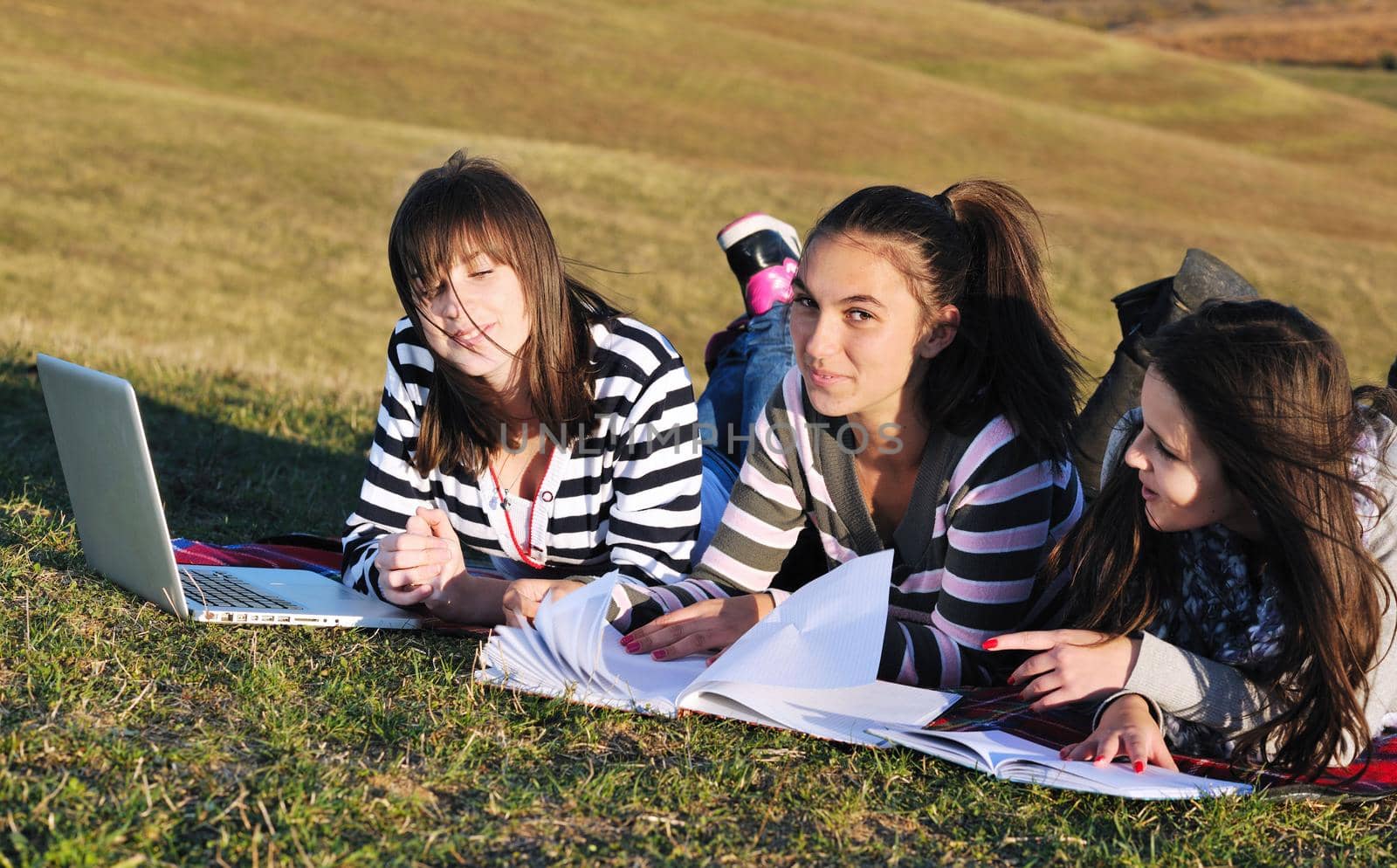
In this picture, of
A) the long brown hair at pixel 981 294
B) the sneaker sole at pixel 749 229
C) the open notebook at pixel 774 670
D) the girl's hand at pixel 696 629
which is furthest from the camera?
the sneaker sole at pixel 749 229

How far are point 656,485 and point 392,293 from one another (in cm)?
1023

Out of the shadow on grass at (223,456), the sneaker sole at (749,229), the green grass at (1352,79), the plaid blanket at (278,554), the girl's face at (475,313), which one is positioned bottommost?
the shadow on grass at (223,456)

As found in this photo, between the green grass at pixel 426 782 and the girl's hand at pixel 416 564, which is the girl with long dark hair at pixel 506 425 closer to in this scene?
the girl's hand at pixel 416 564

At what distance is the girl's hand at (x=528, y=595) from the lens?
310cm

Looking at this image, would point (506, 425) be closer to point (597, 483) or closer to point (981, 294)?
point (597, 483)

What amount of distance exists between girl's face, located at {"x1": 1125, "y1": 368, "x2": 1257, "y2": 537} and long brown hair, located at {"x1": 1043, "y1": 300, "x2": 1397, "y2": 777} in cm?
3

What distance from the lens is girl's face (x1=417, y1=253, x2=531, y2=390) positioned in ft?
10.8

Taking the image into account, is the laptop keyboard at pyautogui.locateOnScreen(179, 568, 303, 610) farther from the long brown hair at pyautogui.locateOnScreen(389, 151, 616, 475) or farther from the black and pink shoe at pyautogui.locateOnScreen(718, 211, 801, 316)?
the black and pink shoe at pyautogui.locateOnScreen(718, 211, 801, 316)

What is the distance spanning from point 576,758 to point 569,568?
1.28 metres

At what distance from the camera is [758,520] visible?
340 cm

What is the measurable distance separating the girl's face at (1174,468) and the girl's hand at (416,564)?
1.57 m

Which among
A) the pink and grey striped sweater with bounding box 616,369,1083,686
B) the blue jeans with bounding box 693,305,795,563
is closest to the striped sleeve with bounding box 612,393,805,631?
the pink and grey striped sweater with bounding box 616,369,1083,686

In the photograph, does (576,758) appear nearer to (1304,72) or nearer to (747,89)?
(747,89)

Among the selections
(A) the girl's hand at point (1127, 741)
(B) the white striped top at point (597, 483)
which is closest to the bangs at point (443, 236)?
(B) the white striped top at point (597, 483)
